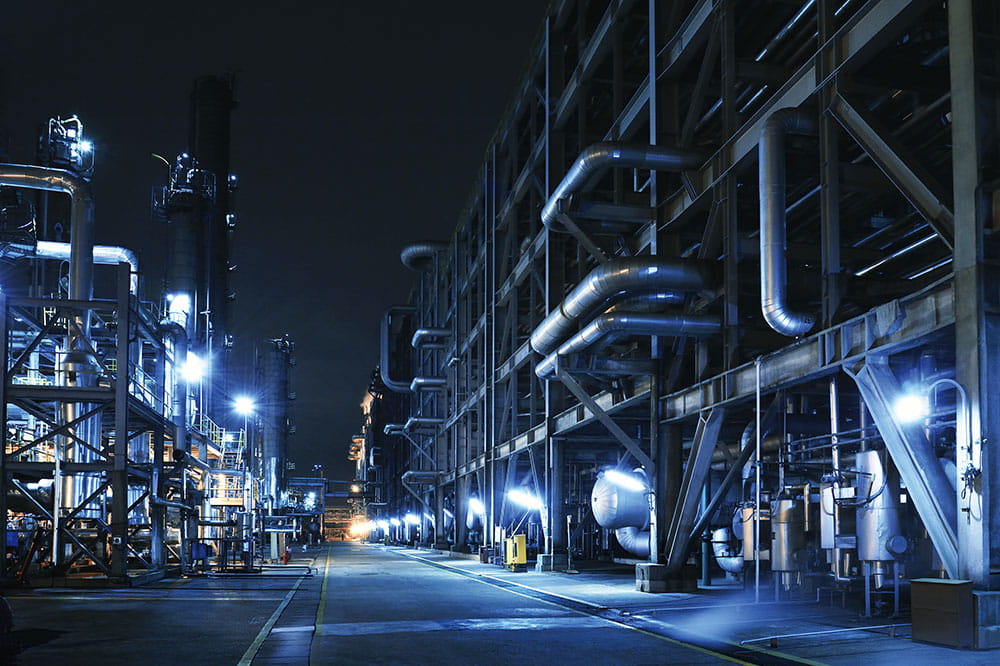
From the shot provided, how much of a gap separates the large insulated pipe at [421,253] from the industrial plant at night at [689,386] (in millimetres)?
20794

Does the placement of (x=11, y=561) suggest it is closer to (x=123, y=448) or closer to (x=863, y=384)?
(x=123, y=448)

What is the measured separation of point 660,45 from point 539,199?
46.3 ft

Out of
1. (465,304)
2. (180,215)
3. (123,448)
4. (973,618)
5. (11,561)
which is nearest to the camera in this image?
(973,618)

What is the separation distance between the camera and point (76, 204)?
2627 centimetres

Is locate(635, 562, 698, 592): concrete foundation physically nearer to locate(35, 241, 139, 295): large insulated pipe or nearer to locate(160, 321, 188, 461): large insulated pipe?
locate(160, 321, 188, 461): large insulated pipe

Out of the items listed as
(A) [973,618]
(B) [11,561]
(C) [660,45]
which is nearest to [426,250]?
(B) [11,561]

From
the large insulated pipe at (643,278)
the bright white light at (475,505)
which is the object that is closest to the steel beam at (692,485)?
the large insulated pipe at (643,278)

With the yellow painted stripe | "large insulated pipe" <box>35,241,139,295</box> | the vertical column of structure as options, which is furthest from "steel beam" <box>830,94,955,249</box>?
"large insulated pipe" <box>35,241,139,295</box>

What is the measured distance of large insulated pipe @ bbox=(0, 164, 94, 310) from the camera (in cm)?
2570

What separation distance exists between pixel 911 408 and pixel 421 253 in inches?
2004

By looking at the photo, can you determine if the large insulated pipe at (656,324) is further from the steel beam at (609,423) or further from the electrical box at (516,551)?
the electrical box at (516,551)

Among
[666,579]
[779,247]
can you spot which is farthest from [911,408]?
[666,579]

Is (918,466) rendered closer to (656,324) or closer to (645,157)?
(656,324)

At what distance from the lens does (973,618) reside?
34.7 ft
